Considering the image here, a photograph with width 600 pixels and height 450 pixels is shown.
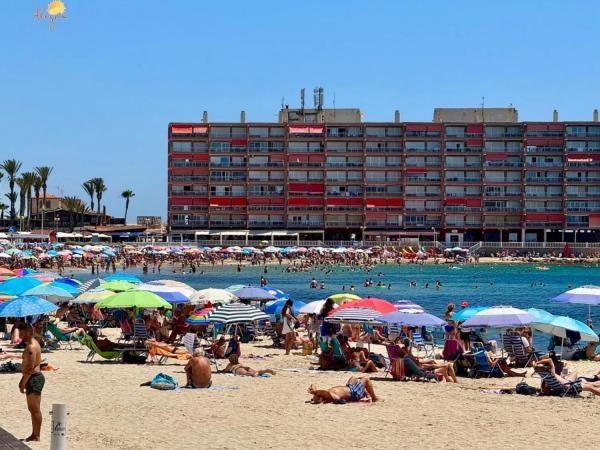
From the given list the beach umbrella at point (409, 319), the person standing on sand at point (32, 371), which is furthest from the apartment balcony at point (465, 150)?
the person standing on sand at point (32, 371)

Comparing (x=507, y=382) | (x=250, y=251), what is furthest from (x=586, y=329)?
(x=250, y=251)

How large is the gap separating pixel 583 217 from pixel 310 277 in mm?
47524

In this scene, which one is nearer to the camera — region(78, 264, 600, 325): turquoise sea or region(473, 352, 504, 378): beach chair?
region(473, 352, 504, 378): beach chair

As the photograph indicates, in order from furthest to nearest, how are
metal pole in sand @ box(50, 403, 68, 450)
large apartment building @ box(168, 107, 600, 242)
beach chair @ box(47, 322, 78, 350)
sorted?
large apartment building @ box(168, 107, 600, 242) → beach chair @ box(47, 322, 78, 350) → metal pole in sand @ box(50, 403, 68, 450)

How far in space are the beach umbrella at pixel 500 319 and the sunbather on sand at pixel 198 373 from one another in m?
7.20

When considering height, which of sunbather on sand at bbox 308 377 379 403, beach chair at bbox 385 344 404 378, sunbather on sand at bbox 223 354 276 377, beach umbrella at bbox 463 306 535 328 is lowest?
sunbather on sand at bbox 223 354 276 377

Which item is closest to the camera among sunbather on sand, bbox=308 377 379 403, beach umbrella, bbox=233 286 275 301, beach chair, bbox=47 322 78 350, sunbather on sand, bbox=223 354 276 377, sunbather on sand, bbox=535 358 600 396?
sunbather on sand, bbox=308 377 379 403

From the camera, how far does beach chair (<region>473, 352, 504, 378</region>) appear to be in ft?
68.4

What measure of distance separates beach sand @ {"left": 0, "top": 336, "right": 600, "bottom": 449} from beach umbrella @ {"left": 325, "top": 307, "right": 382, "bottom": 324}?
2898 millimetres

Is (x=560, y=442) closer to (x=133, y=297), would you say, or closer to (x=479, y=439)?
(x=479, y=439)

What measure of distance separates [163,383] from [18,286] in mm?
11297

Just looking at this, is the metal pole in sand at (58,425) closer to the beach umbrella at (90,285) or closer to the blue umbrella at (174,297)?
the blue umbrella at (174,297)

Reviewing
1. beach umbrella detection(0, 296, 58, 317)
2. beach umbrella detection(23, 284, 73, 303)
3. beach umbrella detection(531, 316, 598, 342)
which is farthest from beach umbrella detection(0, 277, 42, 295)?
beach umbrella detection(531, 316, 598, 342)

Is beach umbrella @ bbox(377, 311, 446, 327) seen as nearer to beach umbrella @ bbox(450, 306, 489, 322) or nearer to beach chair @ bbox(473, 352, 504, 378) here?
beach chair @ bbox(473, 352, 504, 378)
